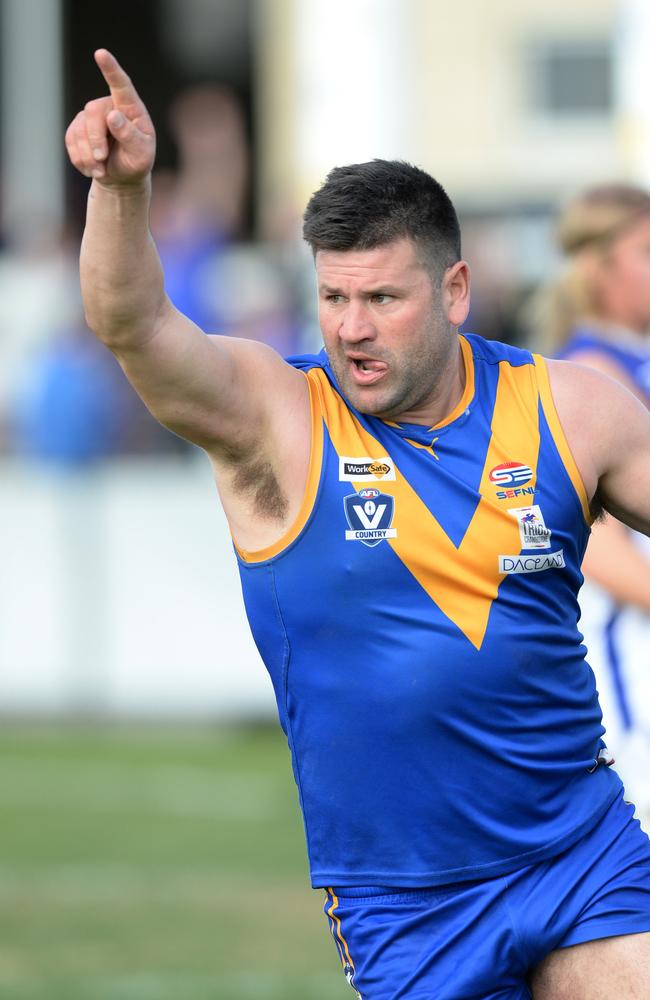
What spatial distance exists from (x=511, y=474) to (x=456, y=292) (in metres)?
0.44

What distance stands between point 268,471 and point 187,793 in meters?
7.04

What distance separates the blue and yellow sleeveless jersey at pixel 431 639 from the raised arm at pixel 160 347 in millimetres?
78

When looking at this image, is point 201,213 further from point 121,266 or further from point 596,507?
point 121,266

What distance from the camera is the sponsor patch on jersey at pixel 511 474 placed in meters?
4.11

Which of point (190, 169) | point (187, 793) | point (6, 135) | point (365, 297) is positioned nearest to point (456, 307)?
point (365, 297)

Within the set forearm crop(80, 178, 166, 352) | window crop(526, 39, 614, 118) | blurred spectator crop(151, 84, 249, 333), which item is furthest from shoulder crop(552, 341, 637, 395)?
window crop(526, 39, 614, 118)

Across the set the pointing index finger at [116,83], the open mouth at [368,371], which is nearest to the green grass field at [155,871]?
the open mouth at [368,371]

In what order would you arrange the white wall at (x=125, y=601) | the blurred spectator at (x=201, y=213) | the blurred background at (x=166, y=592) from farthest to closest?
1. the white wall at (x=125, y=601)
2. the blurred spectator at (x=201, y=213)
3. the blurred background at (x=166, y=592)

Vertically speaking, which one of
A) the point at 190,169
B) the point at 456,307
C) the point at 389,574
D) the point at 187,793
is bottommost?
the point at 187,793

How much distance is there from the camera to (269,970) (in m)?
7.47

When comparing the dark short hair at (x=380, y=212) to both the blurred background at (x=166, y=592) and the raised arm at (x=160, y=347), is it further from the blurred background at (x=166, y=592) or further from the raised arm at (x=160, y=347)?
the blurred background at (x=166, y=592)

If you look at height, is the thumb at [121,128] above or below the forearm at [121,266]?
above

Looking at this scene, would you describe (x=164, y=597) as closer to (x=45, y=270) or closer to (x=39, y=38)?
(x=45, y=270)

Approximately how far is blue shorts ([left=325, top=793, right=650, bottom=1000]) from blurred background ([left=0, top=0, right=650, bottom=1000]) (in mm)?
3083
